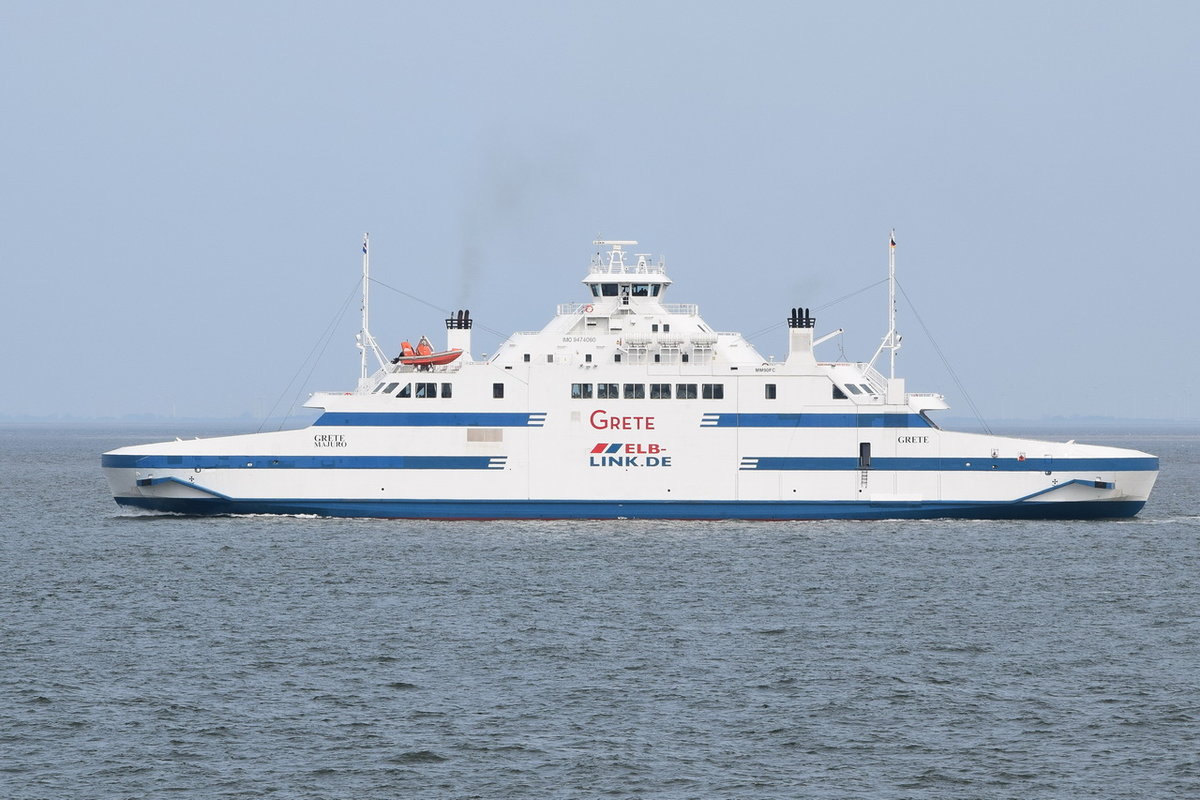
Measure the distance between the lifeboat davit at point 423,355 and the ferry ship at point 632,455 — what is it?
524 mm

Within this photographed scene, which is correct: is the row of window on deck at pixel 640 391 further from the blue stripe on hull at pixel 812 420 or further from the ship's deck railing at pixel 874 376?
the ship's deck railing at pixel 874 376

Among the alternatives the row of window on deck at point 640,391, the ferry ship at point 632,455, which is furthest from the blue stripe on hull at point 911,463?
the row of window on deck at point 640,391

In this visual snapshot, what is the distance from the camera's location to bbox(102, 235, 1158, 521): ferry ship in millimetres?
38719

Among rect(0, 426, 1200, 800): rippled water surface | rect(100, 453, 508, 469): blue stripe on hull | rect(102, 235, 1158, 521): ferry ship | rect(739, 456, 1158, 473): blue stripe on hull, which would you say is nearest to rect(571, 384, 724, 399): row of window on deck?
rect(102, 235, 1158, 521): ferry ship

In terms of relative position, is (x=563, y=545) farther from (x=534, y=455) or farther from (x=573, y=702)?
(x=573, y=702)

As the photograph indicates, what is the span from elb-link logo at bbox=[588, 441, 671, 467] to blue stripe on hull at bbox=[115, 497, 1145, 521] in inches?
41.2

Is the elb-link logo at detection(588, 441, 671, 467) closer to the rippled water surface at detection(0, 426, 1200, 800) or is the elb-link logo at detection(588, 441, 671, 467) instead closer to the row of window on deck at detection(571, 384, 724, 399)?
the row of window on deck at detection(571, 384, 724, 399)

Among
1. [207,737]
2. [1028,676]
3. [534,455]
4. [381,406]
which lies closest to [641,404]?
[534,455]

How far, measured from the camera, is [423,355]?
130ft

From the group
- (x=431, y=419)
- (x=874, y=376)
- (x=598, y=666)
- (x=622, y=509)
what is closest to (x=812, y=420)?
(x=874, y=376)

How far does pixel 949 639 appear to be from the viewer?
25031 millimetres

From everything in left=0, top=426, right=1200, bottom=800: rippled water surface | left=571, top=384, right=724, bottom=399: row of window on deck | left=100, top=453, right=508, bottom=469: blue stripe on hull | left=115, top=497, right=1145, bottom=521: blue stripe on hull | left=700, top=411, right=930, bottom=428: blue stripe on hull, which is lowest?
left=0, top=426, right=1200, bottom=800: rippled water surface

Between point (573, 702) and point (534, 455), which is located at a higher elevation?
point (534, 455)

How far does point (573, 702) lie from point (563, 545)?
1537 cm
